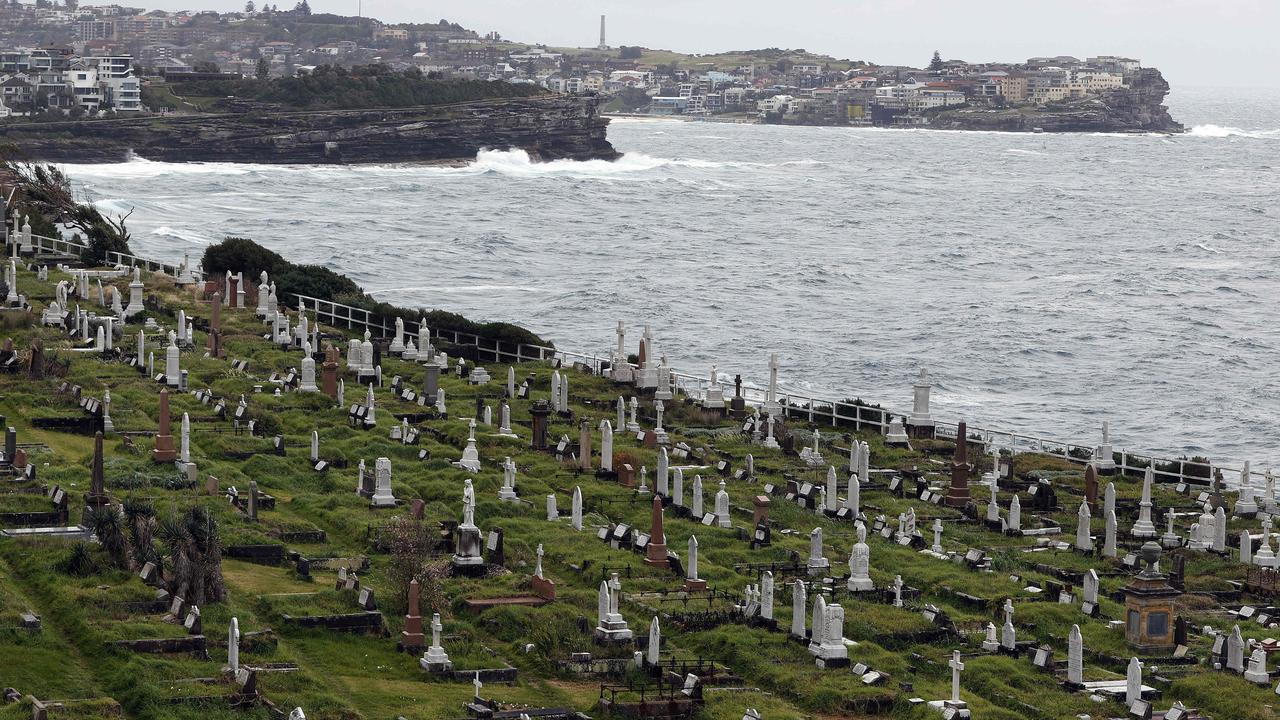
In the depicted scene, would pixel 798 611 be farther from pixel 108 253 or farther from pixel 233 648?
pixel 108 253

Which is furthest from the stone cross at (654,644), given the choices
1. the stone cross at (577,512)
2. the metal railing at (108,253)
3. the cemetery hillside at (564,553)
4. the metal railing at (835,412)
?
the metal railing at (108,253)

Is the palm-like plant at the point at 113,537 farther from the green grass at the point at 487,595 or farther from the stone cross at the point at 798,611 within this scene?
the stone cross at the point at 798,611

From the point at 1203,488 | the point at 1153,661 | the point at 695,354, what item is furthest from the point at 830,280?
the point at 1153,661

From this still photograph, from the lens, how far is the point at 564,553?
3725 cm

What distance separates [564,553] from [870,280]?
9136cm

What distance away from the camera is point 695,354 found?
292 ft

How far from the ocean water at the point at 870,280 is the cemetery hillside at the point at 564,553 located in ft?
77.8

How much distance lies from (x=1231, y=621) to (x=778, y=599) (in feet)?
23.4

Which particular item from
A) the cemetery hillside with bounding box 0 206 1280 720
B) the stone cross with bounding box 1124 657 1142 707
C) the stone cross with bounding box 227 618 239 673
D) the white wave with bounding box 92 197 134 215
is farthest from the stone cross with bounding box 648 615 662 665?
the white wave with bounding box 92 197 134 215

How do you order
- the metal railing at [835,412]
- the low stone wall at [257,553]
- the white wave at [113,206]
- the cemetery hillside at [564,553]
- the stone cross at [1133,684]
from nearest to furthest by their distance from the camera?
the cemetery hillside at [564,553]
the stone cross at [1133,684]
the low stone wall at [257,553]
the metal railing at [835,412]
the white wave at [113,206]

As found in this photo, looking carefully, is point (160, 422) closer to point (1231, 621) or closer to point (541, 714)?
point (541, 714)

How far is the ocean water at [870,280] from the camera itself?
84.2m

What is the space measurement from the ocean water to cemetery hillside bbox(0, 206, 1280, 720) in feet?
77.8

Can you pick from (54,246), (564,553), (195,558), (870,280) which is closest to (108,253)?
(54,246)
